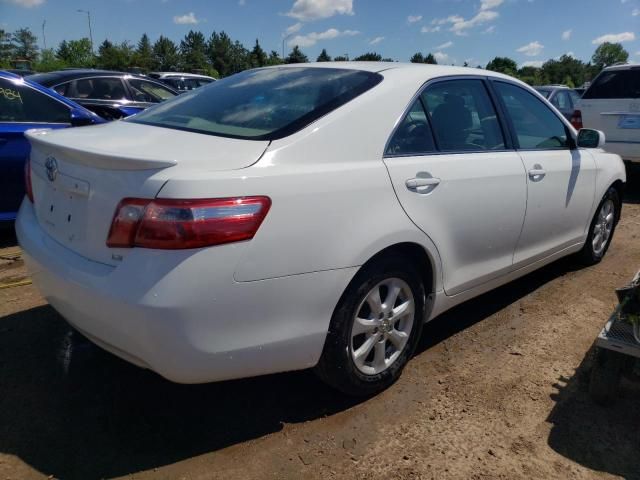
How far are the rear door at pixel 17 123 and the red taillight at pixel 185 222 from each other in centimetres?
336

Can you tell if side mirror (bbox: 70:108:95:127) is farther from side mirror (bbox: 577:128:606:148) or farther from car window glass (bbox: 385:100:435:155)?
side mirror (bbox: 577:128:606:148)

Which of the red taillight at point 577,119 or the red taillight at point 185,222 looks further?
the red taillight at point 577,119

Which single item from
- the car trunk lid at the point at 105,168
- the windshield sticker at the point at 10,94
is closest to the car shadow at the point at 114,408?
the car trunk lid at the point at 105,168

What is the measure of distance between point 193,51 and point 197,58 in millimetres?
10448

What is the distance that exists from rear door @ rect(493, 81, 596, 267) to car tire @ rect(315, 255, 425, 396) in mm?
1111

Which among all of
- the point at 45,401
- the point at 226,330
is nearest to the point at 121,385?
the point at 45,401

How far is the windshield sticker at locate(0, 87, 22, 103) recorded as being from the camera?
5036mm

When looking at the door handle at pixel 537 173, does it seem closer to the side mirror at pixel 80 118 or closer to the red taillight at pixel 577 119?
the side mirror at pixel 80 118

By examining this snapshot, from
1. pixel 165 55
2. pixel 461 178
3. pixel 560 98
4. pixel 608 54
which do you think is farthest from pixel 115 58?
pixel 608 54

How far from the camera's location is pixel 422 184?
269cm

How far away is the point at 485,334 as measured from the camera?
3496mm

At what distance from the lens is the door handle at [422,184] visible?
8.67ft

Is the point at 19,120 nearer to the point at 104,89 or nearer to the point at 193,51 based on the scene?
the point at 104,89

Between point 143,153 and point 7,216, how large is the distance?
3411 mm
